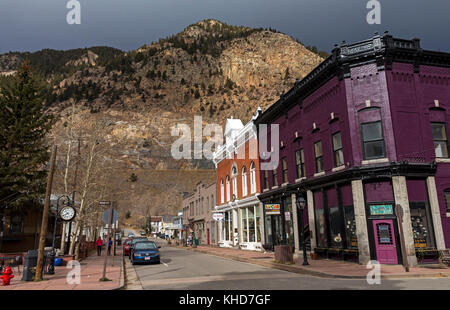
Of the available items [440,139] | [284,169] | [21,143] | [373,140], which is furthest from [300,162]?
[21,143]

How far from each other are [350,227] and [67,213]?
583 inches

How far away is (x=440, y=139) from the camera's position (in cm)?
1811

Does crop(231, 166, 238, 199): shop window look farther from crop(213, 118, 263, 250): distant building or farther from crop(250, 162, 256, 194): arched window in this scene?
crop(250, 162, 256, 194): arched window

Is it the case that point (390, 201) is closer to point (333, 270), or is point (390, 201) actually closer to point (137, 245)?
point (333, 270)

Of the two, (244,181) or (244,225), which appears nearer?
(244,225)

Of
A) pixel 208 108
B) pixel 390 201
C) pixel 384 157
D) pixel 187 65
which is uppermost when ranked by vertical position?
pixel 187 65

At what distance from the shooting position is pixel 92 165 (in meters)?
26.2

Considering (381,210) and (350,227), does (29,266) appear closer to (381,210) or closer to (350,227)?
(350,227)

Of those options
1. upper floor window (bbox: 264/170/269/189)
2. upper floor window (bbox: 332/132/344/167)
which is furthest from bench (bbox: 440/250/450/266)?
upper floor window (bbox: 264/170/269/189)

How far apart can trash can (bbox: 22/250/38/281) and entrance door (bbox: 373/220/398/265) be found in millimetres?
15735

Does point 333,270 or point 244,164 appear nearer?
point 333,270

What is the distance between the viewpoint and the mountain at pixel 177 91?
472 ft
